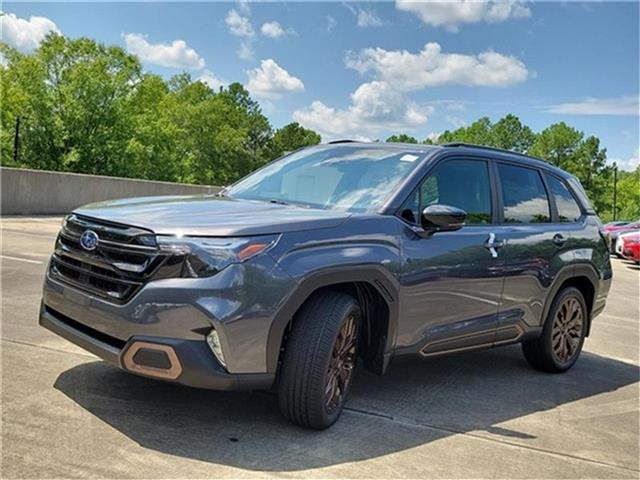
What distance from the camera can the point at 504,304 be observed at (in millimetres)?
5102

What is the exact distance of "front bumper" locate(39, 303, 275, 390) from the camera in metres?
3.29

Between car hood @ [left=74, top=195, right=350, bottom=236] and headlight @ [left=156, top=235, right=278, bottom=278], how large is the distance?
44mm

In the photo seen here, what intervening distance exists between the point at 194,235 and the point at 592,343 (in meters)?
6.07

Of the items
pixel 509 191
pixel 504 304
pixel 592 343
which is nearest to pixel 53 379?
pixel 504 304

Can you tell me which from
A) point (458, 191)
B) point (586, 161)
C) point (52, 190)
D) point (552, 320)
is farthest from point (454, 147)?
point (586, 161)

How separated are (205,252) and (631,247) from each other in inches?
809

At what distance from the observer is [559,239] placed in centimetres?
570

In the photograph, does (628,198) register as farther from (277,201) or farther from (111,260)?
(111,260)

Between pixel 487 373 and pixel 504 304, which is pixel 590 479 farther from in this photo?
pixel 487 373

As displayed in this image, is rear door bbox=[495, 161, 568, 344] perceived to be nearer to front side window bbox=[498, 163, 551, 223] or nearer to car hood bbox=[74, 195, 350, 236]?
front side window bbox=[498, 163, 551, 223]

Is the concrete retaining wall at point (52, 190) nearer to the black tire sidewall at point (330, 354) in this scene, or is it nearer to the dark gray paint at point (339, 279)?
the dark gray paint at point (339, 279)

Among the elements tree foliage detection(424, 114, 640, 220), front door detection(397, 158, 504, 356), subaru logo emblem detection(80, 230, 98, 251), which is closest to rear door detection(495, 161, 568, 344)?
front door detection(397, 158, 504, 356)

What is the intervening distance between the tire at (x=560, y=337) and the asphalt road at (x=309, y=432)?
0.56 feet

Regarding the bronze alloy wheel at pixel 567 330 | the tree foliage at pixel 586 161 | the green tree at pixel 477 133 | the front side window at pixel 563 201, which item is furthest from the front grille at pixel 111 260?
the green tree at pixel 477 133
